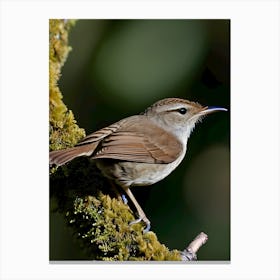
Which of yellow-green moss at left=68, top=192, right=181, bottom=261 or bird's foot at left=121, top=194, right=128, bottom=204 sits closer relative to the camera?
yellow-green moss at left=68, top=192, right=181, bottom=261

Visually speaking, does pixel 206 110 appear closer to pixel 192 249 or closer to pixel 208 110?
pixel 208 110

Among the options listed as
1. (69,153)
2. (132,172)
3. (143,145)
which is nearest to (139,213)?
(132,172)

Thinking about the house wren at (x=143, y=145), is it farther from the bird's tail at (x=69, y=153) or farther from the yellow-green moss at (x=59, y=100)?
the yellow-green moss at (x=59, y=100)

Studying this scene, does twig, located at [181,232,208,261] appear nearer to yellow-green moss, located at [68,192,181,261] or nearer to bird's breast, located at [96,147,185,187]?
yellow-green moss, located at [68,192,181,261]

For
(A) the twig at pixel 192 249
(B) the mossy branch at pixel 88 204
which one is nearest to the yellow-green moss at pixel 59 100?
(B) the mossy branch at pixel 88 204

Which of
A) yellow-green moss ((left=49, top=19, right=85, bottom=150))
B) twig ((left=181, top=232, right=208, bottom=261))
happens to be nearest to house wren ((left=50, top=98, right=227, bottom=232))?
yellow-green moss ((left=49, top=19, right=85, bottom=150))

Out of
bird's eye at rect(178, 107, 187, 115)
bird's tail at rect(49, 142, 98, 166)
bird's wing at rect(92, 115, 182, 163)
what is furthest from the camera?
bird's eye at rect(178, 107, 187, 115)
